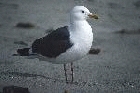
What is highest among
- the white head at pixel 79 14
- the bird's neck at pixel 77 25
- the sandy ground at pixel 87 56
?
the white head at pixel 79 14

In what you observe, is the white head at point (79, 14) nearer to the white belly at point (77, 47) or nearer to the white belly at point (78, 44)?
the white belly at point (78, 44)

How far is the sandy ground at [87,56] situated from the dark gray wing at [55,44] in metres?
0.53

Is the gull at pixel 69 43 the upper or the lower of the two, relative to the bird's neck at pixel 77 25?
lower

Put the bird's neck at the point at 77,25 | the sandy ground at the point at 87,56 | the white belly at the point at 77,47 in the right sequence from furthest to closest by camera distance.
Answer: the sandy ground at the point at 87,56, the bird's neck at the point at 77,25, the white belly at the point at 77,47

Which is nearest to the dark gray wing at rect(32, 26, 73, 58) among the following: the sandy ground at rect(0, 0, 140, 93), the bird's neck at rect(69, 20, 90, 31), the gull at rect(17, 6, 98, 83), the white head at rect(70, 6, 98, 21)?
the gull at rect(17, 6, 98, 83)

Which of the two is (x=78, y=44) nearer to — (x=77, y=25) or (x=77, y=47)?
(x=77, y=47)

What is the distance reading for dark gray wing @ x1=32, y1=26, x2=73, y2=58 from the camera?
7393 mm

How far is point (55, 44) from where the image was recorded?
7.51 meters

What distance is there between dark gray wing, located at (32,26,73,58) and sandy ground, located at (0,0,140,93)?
53 cm

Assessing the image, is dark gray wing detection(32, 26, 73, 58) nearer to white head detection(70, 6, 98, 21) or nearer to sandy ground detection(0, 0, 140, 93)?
white head detection(70, 6, 98, 21)

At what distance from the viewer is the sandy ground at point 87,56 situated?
25.0 feet

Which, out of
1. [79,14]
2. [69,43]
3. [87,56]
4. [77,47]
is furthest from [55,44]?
[87,56]

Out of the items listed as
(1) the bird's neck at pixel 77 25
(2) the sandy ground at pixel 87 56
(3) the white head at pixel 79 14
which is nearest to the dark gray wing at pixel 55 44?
(1) the bird's neck at pixel 77 25

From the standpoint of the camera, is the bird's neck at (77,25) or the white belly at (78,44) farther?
the bird's neck at (77,25)
